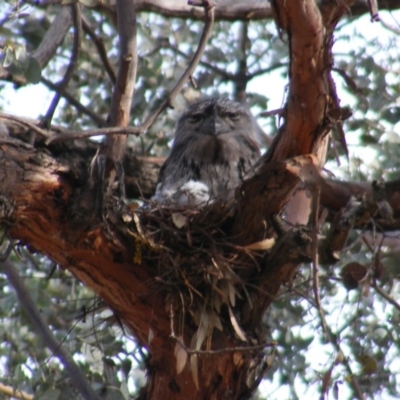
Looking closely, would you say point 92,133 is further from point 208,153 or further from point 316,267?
point 208,153

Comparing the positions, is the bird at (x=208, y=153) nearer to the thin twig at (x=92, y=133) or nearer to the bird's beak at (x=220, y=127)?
the bird's beak at (x=220, y=127)

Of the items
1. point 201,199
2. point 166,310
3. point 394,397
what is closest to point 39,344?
point 201,199

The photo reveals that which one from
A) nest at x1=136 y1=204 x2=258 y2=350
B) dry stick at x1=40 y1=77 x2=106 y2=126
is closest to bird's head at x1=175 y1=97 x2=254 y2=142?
dry stick at x1=40 y1=77 x2=106 y2=126

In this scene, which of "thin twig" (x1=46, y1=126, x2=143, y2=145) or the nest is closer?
"thin twig" (x1=46, y1=126, x2=143, y2=145)

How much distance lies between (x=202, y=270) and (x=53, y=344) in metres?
0.97

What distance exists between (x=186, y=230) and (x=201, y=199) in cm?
72

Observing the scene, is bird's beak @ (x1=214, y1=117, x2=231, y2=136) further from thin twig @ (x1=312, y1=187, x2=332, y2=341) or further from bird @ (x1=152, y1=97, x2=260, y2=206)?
thin twig @ (x1=312, y1=187, x2=332, y2=341)

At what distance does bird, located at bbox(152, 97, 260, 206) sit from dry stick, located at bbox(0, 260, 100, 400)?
843mm

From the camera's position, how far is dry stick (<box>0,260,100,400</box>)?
3.38 m

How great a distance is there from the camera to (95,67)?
228 inches

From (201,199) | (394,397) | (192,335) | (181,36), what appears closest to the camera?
(192,335)

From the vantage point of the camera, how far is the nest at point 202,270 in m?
2.98

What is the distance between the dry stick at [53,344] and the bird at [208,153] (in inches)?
33.2

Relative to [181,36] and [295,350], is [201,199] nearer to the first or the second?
[295,350]
